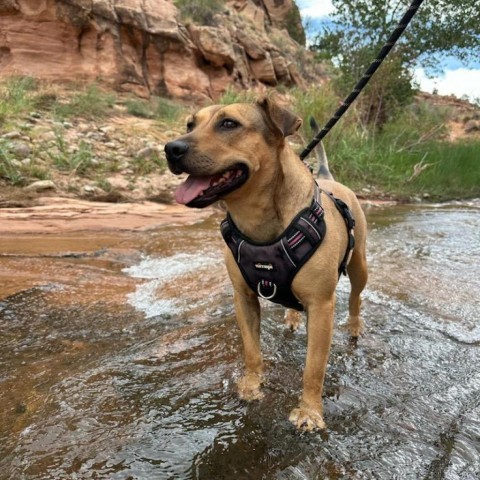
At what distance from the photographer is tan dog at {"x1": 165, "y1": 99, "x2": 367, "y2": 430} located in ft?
7.71

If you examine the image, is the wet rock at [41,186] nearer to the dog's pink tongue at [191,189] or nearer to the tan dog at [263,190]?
the tan dog at [263,190]

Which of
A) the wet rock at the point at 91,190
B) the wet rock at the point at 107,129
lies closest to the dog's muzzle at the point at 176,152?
the wet rock at the point at 91,190

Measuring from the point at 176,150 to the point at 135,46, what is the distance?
15.9m

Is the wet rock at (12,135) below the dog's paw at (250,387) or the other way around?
the other way around

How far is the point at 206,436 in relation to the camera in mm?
2232

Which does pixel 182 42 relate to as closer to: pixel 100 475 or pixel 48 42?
pixel 48 42

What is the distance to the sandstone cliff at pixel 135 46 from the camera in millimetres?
14883

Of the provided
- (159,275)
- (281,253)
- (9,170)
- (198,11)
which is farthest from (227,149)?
(198,11)

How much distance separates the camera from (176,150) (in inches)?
90.8

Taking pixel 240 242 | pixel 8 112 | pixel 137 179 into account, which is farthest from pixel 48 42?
pixel 240 242

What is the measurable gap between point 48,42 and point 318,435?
16.1 meters

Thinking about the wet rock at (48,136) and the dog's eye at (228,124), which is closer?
the dog's eye at (228,124)

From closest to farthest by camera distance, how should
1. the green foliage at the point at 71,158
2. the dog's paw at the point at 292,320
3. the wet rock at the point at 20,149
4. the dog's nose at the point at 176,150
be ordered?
the dog's nose at the point at 176,150 → the dog's paw at the point at 292,320 → the wet rock at the point at 20,149 → the green foliage at the point at 71,158

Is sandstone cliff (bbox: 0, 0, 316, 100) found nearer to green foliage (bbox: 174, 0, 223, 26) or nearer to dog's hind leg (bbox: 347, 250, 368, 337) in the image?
green foliage (bbox: 174, 0, 223, 26)
